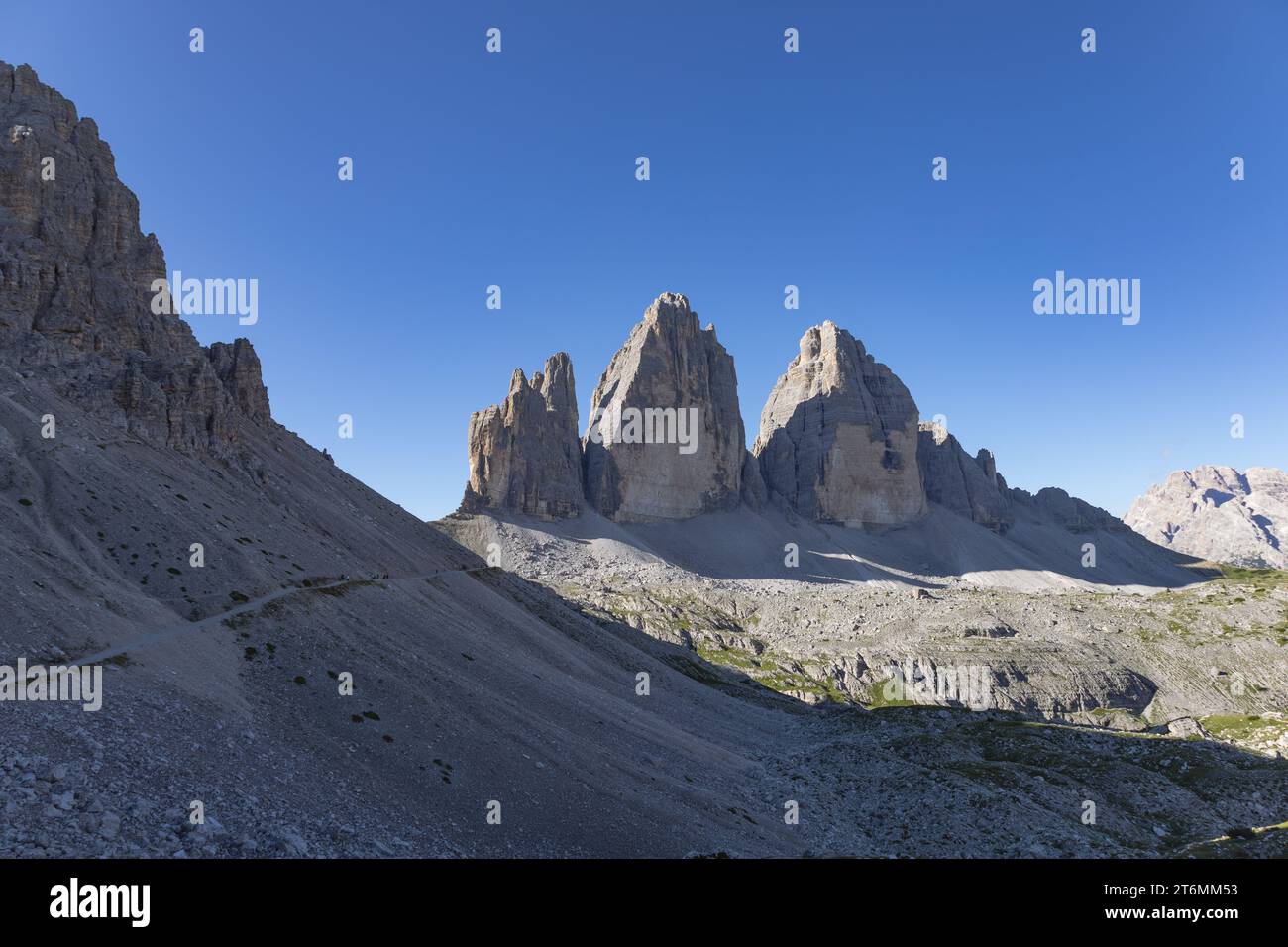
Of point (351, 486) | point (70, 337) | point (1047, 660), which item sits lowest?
point (1047, 660)

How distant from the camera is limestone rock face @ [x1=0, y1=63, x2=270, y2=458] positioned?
65438 millimetres

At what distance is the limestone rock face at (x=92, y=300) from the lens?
65438 mm

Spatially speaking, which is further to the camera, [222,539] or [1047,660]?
[1047,660]

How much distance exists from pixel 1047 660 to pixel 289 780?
119014 millimetres

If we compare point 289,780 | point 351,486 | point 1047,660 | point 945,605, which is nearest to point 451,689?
point 289,780

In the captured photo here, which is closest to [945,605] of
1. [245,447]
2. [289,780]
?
[245,447]

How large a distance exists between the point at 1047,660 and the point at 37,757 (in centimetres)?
12704

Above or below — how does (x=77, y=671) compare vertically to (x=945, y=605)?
above

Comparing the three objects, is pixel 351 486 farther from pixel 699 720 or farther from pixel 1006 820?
pixel 1006 820

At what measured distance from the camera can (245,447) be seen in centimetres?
7481

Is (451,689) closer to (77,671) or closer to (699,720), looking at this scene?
(77,671)

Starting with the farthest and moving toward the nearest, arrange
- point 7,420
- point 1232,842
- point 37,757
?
point 7,420, point 1232,842, point 37,757

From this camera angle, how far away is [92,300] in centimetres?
7481

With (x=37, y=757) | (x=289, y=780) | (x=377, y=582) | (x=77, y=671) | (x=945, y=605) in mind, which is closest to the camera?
(x=37, y=757)
